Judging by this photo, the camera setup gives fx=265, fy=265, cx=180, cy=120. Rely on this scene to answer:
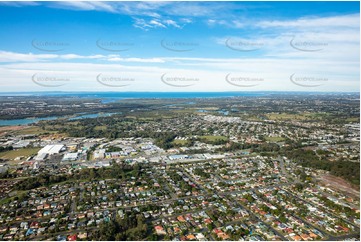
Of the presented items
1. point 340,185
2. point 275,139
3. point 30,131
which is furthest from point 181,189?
point 30,131

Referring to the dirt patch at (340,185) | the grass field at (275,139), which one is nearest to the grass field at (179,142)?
the grass field at (275,139)

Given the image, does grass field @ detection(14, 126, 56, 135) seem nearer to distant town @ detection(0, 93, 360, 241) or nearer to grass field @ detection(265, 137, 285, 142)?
distant town @ detection(0, 93, 360, 241)

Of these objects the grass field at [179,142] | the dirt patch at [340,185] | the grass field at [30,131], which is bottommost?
the grass field at [30,131]

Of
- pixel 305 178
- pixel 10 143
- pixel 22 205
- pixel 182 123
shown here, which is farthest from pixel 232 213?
pixel 182 123

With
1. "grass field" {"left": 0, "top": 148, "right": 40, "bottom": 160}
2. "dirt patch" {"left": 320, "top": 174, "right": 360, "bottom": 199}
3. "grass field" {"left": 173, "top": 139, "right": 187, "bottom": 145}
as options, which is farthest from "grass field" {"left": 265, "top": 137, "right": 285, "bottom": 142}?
"grass field" {"left": 0, "top": 148, "right": 40, "bottom": 160}

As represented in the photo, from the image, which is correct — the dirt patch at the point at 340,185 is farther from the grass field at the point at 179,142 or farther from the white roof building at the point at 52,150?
the white roof building at the point at 52,150

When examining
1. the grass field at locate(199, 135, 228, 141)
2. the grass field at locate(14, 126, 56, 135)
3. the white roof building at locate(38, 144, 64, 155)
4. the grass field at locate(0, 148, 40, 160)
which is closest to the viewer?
the grass field at locate(0, 148, 40, 160)
